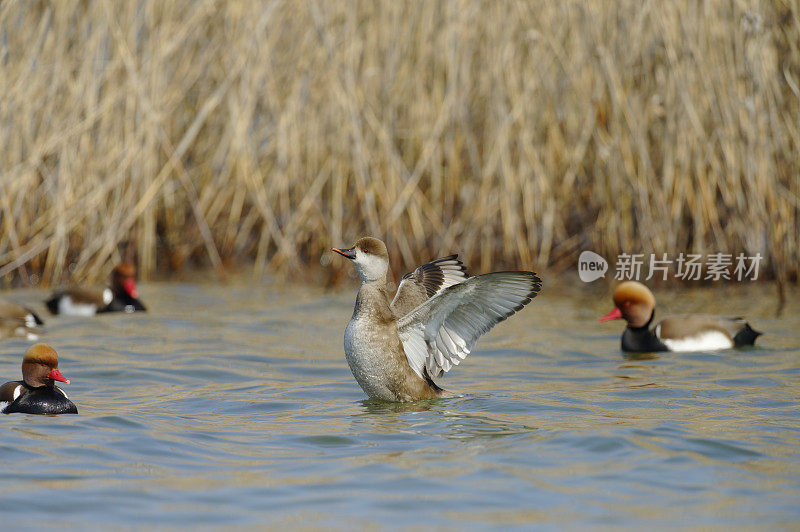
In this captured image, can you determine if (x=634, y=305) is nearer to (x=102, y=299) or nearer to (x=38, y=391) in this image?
(x=102, y=299)

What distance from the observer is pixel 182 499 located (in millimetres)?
4332

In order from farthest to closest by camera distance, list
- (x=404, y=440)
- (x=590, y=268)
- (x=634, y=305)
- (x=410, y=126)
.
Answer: (x=590, y=268) → (x=410, y=126) → (x=634, y=305) → (x=404, y=440)

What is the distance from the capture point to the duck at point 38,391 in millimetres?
5684

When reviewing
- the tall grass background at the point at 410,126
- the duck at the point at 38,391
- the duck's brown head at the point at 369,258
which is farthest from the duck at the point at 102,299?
the duck's brown head at the point at 369,258

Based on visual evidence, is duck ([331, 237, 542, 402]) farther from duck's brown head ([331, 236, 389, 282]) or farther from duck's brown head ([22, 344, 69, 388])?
duck's brown head ([22, 344, 69, 388])

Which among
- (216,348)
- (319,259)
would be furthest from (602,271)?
(216,348)

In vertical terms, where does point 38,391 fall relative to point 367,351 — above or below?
below

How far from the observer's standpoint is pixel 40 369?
5777 mm

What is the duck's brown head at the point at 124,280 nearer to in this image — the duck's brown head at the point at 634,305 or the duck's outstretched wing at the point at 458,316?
the duck's brown head at the point at 634,305

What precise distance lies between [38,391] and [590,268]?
7039 mm

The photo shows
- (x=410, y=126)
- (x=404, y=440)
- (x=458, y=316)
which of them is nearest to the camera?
(x=404, y=440)

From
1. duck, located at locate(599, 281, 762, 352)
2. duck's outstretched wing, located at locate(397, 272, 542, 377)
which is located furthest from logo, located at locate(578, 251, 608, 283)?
duck's outstretched wing, located at locate(397, 272, 542, 377)

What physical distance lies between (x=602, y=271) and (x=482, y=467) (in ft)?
23.1

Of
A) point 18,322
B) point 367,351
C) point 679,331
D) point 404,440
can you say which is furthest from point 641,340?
point 18,322
